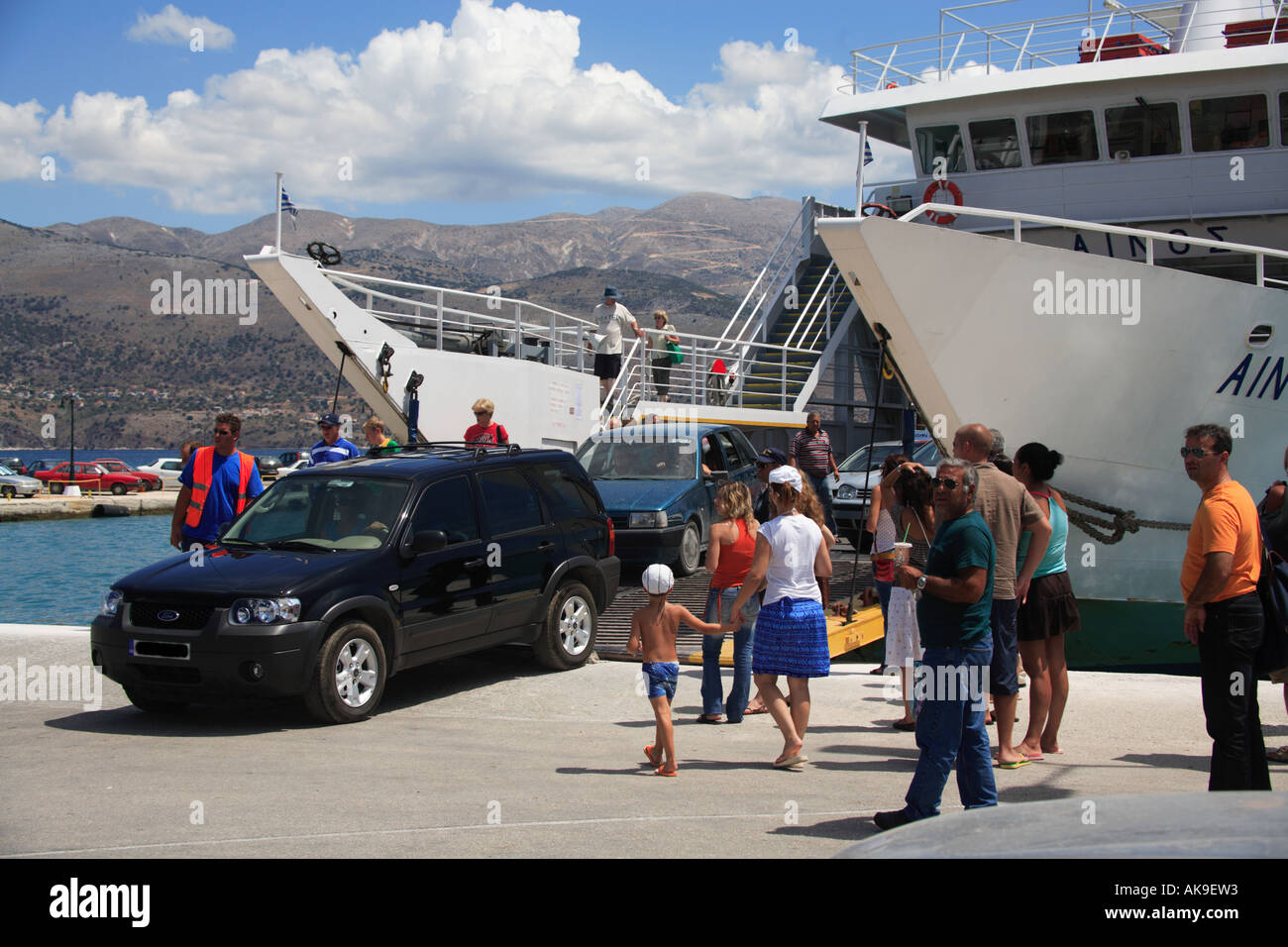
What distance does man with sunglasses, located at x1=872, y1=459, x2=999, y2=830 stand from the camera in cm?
475

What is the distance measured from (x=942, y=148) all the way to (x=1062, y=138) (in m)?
1.88

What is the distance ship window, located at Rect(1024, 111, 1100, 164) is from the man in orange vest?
11.5 metres

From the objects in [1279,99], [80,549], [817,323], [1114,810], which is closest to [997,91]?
[1279,99]

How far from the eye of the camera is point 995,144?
16.0 m

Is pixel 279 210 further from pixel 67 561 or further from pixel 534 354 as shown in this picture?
pixel 67 561

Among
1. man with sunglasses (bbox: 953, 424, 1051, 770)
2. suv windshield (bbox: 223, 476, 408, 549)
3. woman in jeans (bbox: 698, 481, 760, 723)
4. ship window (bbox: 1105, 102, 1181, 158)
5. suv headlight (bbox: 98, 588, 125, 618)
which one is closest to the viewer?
man with sunglasses (bbox: 953, 424, 1051, 770)

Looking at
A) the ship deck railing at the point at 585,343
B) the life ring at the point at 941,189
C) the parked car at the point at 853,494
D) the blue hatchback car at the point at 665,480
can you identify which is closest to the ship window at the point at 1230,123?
the life ring at the point at 941,189

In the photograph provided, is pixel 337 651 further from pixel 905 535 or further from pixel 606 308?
pixel 606 308

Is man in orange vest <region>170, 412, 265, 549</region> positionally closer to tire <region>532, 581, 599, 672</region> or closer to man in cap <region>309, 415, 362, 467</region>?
man in cap <region>309, 415, 362, 467</region>

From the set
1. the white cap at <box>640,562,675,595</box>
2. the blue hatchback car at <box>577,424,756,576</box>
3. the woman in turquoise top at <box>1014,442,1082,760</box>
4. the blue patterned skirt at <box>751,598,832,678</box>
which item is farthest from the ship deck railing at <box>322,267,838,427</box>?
the woman in turquoise top at <box>1014,442,1082,760</box>

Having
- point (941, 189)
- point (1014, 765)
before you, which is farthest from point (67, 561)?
point (1014, 765)

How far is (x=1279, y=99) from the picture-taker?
1404 centimetres

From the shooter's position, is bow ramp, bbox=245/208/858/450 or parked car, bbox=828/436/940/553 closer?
bow ramp, bbox=245/208/858/450
